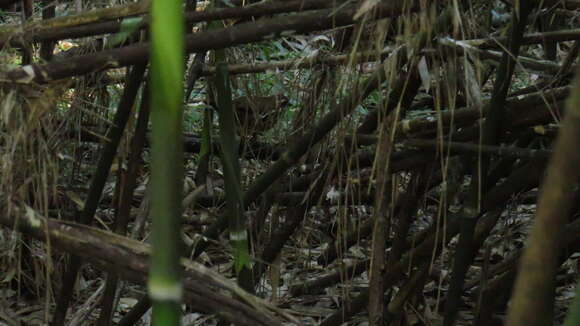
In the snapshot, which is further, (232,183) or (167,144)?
(232,183)

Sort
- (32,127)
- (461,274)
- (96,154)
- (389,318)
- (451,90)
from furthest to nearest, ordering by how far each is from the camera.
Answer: (96,154) → (389,318) → (461,274) → (451,90) → (32,127)

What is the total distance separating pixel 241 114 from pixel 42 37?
26.6 inches

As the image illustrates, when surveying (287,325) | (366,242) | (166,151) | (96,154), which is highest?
(96,154)

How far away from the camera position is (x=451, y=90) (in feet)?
3.53

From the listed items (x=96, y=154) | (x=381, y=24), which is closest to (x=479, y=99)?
(x=381, y=24)

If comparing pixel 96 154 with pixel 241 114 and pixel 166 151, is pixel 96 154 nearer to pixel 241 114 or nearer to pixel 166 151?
pixel 241 114

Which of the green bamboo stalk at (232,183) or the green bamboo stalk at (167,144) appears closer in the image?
the green bamboo stalk at (167,144)

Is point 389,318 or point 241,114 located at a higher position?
point 241,114

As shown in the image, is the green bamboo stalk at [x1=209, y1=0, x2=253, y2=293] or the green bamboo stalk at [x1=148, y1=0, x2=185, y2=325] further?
the green bamboo stalk at [x1=209, y1=0, x2=253, y2=293]

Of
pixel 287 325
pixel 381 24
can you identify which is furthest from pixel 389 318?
pixel 381 24

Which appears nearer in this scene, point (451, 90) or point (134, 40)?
point (451, 90)

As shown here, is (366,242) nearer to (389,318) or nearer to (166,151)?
(389,318)

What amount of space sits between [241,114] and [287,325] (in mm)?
435

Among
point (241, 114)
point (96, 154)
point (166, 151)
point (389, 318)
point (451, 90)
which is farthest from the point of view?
point (96, 154)
